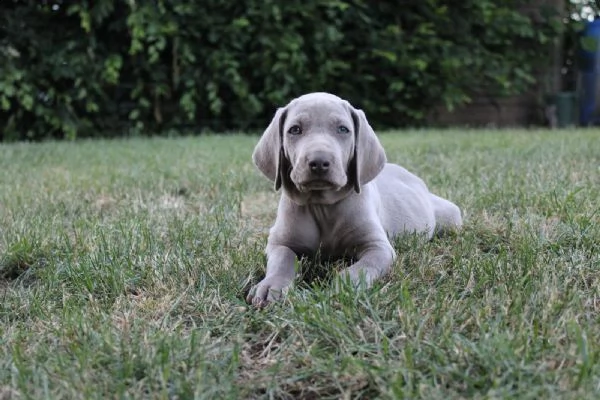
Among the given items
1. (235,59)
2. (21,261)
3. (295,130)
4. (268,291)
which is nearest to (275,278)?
(268,291)

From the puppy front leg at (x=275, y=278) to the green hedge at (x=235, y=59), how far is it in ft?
22.3

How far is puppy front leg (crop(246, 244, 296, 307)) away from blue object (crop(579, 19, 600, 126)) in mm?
9513

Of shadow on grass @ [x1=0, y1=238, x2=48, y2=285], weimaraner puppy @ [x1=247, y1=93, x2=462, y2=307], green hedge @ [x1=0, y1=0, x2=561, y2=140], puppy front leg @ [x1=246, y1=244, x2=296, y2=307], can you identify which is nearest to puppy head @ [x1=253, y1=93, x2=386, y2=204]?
weimaraner puppy @ [x1=247, y1=93, x2=462, y2=307]

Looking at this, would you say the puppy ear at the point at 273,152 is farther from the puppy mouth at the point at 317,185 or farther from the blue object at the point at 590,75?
the blue object at the point at 590,75

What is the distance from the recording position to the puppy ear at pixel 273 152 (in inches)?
99.1

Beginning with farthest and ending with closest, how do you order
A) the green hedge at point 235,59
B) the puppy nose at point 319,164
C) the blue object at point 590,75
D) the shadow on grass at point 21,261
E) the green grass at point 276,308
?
the blue object at point 590,75 → the green hedge at point 235,59 → the shadow on grass at point 21,261 → the puppy nose at point 319,164 → the green grass at point 276,308

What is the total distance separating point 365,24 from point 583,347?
8.88m

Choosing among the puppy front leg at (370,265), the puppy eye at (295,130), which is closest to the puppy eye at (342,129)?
the puppy eye at (295,130)

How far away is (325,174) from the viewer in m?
2.27

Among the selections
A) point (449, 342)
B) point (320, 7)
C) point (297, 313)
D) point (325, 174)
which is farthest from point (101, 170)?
point (320, 7)

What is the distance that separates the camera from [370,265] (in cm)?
229

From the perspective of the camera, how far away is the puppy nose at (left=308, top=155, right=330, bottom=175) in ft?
7.36

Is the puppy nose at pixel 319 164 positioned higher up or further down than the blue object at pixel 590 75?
further down

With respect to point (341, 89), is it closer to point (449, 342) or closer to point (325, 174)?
point (325, 174)
